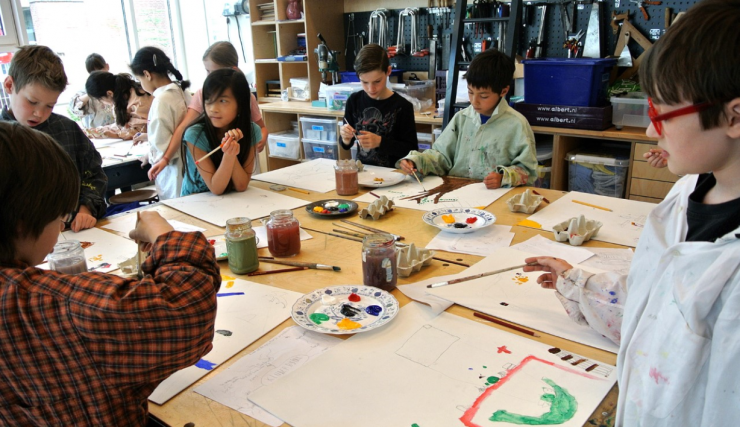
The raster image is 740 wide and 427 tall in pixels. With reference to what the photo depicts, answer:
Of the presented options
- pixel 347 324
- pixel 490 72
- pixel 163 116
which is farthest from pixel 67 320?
pixel 163 116

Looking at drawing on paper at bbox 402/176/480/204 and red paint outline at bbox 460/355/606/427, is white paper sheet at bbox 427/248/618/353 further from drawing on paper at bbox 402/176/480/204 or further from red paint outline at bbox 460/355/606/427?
drawing on paper at bbox 402/176/480/204

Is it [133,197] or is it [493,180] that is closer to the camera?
[493,180]

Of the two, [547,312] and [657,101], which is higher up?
[657,101]

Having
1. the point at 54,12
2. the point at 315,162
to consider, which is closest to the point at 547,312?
the point at 315,162

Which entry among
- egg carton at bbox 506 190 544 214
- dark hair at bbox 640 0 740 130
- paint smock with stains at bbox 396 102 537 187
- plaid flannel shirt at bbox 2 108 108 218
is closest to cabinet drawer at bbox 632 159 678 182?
paint smock with stains at bbox 396 102 537 187

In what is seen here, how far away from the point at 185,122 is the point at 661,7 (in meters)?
2.89

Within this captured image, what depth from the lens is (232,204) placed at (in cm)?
202

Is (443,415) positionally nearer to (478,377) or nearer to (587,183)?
(478,377)

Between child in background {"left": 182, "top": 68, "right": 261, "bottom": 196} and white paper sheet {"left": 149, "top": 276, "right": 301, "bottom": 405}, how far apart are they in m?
0.83

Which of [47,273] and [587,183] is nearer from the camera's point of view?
[47,273]

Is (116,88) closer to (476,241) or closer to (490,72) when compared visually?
(490,72)

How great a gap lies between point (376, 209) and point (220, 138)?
0.86m

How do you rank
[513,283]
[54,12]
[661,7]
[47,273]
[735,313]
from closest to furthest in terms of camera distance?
1. [735,313]
2. [47,273]
3. [513,283]
4. [661,7]
5. [54,12]

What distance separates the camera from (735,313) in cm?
72
